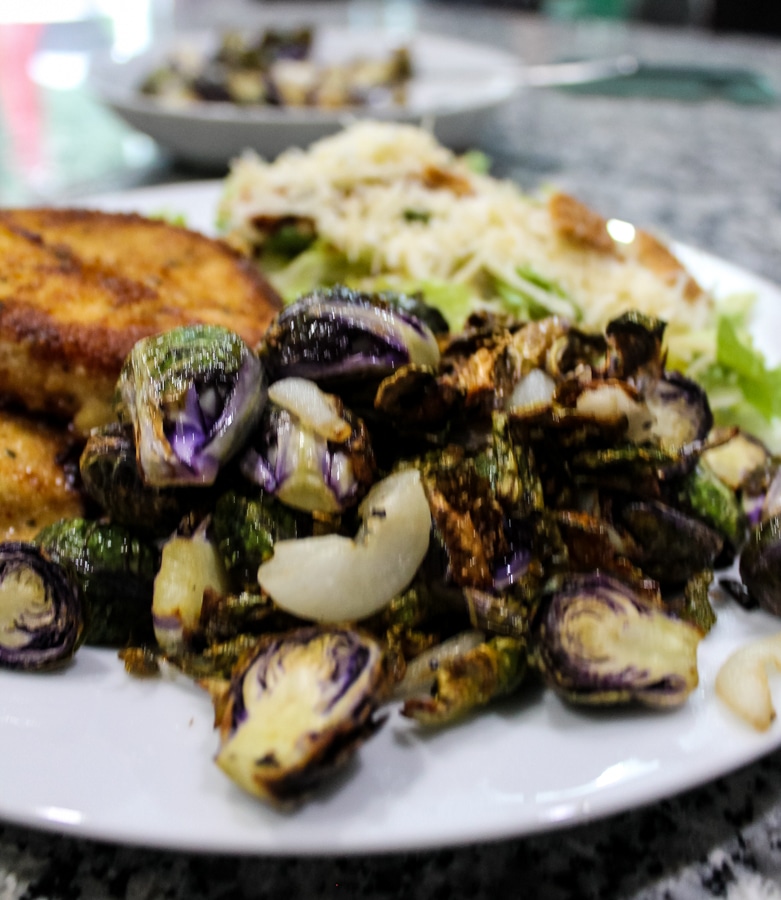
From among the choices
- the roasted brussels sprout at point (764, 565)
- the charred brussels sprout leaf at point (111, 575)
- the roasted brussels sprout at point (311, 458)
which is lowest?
the charred brussels sprout leaf at point (111, 575)

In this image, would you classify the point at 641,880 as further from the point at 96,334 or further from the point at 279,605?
the point at 96,334

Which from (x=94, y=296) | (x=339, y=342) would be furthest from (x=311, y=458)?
(x=94, y=296)

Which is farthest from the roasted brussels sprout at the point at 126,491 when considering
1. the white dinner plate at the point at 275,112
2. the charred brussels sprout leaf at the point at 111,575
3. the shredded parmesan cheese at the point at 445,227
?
the white dinner plate at the point at 275,112

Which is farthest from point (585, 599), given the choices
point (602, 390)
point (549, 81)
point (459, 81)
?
point (549, 81)

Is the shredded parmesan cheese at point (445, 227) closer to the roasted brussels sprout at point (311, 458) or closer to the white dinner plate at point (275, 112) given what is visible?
the white dinner plate at point (275, 112)

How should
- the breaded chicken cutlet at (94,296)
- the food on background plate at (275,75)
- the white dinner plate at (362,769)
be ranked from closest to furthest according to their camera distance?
the white dinner plate at (362,769)
the breaded chicken cutlet at (94,296)
the food on background plate at (275,75)

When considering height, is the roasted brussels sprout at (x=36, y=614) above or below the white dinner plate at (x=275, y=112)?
above
